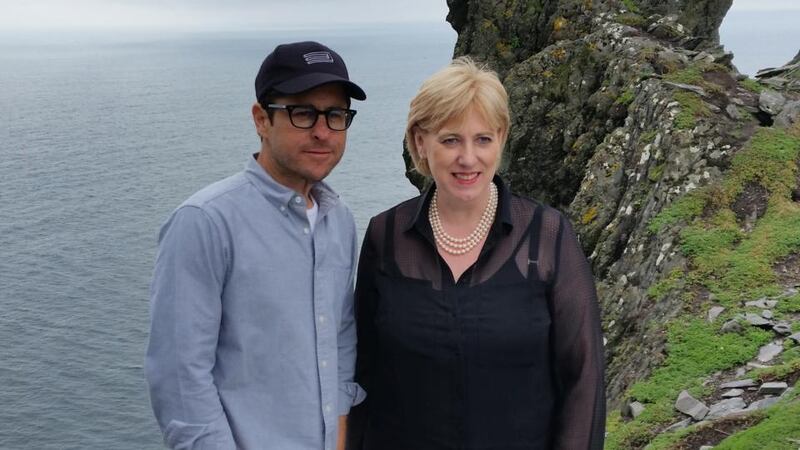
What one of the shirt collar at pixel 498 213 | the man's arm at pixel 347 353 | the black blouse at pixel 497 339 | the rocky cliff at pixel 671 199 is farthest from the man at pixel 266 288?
the rocky cliff at pixel 671 199

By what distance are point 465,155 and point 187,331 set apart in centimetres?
217

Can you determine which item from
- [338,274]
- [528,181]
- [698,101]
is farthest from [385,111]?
[338,274]

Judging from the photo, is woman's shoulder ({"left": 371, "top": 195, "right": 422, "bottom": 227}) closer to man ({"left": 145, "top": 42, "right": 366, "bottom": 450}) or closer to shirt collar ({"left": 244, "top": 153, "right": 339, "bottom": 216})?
man ({"left": 145, "top": 42, "right": 366, "bottom": 450})

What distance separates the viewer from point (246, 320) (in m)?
5.38

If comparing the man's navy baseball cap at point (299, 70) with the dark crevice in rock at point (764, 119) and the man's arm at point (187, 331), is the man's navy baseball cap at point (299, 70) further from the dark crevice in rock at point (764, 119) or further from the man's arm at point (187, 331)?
the dark crevice in rock at point (764, 119)

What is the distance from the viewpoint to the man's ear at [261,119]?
5738 millimetres

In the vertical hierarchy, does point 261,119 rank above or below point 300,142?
above

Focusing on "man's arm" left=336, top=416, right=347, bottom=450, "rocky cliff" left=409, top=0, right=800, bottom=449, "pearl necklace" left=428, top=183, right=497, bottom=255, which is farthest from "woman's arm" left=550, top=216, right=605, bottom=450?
"rocky cliff" left=409, top=0, right=800, bottom=449

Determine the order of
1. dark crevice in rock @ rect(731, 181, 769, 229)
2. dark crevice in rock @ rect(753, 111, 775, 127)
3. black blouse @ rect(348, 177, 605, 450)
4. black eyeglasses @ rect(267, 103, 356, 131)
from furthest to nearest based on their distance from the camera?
1. dark crevice in rock @ rect(753, 111, 775, 127)
2. dark crevice in rock @ rect(731, 181, 769, 229)
3. black blouse @ rect(348, 177, 605, 450)
4. black eyeglasses @ rect(267, 103, 356, 131)

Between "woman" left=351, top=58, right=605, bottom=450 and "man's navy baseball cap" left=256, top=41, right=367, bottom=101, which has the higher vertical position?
"man's navy baseball cap" left=256, top=41, right=367, bottom=101

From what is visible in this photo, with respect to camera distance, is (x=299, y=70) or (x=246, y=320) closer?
(x=246, y=320)

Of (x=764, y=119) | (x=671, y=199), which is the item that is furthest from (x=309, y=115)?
(x=764, y=119)

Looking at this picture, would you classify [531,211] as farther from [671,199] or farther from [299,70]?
[671,199]

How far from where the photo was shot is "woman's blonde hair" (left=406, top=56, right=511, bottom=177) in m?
5.72
